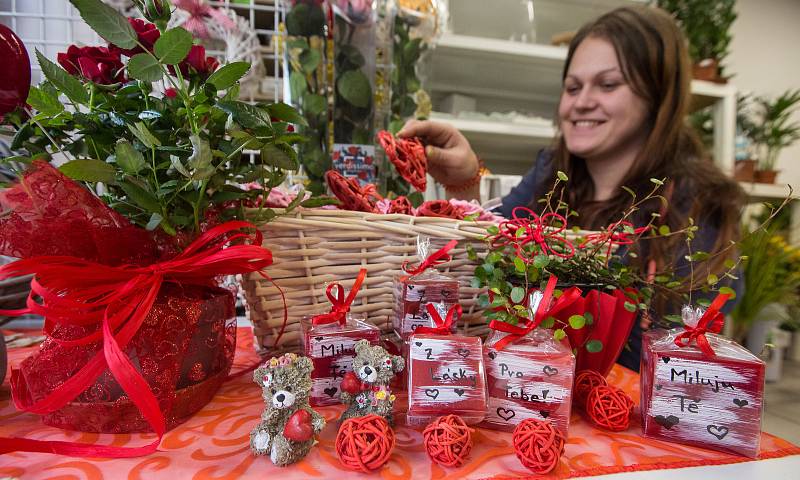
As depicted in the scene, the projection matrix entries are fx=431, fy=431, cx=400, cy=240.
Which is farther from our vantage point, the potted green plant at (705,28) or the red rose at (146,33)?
the potted green plant at (705,28)

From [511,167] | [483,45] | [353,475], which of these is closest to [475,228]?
[353,475]

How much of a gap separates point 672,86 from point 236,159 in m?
1.08

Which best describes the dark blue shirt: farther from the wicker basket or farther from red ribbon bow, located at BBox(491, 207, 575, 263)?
the wicker basket

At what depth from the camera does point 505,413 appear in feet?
1.38

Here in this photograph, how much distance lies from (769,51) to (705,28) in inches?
39.1

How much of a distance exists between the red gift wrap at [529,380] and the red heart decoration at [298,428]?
0.17 meters

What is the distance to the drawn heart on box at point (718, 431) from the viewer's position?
39cm

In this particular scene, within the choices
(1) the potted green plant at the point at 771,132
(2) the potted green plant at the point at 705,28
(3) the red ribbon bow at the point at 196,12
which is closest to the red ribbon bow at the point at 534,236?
(3) the red ribbon bow at the point at 196,12

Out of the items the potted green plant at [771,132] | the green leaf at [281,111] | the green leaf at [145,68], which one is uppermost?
the potted green plant at [771,132]

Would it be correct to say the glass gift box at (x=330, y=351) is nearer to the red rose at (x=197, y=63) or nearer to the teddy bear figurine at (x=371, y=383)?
the teddy bear figurine at (x=371, y=383)

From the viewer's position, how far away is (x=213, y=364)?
0.47 meters

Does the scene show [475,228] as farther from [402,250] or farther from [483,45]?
[483,45]

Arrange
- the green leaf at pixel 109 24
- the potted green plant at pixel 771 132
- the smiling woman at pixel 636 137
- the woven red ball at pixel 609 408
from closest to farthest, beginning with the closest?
the green leaf at pixel 109 24 < the woven red ball at pixel 609 408 < the smiling woman at pixel 636 137 < the potted green plant at pixel 771 132

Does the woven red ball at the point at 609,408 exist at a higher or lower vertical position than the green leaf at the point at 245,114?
lower
